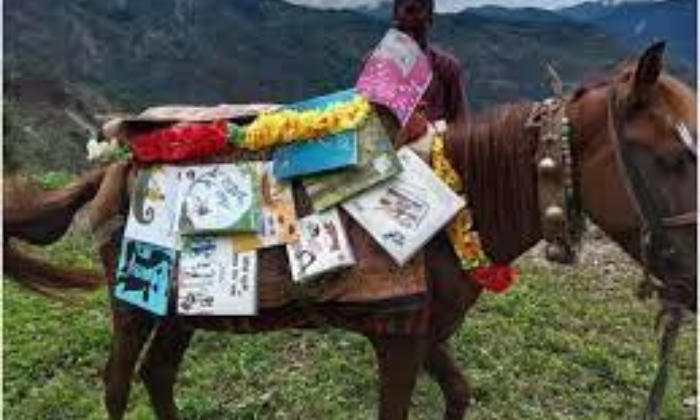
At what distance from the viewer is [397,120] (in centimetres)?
424

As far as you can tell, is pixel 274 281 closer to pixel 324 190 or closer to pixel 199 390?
pixel 324 190

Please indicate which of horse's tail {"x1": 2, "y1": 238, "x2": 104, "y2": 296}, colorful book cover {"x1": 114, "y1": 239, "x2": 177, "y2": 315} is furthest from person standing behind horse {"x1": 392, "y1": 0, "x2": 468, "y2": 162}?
horse's tail {"x1": 2, "y1": 238, "x2": 104, "y2": 296}

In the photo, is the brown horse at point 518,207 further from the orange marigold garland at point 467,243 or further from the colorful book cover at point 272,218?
the colorful book cover at point 272,218

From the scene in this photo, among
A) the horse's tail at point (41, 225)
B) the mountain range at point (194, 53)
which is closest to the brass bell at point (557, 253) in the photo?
the horse's tail at point (41, 225)

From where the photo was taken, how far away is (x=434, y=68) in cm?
485

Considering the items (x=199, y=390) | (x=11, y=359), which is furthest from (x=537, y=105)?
(x=11, y=359)

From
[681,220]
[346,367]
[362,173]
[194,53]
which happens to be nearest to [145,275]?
[362,173]

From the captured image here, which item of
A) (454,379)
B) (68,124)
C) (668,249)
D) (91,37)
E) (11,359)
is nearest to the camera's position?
(668,249)

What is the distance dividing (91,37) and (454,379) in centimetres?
1537

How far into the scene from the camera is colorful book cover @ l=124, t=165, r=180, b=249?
14.7ft

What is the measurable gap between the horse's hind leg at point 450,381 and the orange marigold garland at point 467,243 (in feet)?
2.41

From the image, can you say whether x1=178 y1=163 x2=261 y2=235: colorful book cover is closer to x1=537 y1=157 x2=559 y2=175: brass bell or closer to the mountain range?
x1=537 y1=157 x2=559 y2=175: brass bell

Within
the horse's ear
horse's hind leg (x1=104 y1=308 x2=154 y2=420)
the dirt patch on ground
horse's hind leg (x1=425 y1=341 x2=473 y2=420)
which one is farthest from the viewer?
the dirt patch on ground

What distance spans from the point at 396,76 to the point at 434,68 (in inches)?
24.4
